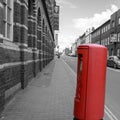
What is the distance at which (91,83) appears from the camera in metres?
4.87

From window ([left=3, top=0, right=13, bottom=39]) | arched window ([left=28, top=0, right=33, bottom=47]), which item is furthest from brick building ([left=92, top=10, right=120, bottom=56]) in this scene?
window ([left=3, top=0, right=13, bottom=39])

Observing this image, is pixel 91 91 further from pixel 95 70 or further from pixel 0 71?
pixel 0 71

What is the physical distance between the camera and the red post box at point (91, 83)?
4.88 metres

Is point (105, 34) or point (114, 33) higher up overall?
point (105, 34)

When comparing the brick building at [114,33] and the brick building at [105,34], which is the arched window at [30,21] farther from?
the brick building at [105,34]

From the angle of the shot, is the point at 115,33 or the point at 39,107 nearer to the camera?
the point at 39,107

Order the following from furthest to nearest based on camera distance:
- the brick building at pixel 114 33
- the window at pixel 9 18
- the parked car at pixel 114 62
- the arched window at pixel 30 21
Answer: the brick building at pixel 114 33 < the parked car at pixel 114 62 < the arched window at pixel 30 21 < the window at pixel 9 18

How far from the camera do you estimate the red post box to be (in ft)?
16.0

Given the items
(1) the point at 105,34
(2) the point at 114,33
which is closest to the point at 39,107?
(2) the point at 114,33

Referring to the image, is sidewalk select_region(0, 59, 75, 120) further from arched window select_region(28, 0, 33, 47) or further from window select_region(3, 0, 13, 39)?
arched window select_region(28, 0, 33, 47)

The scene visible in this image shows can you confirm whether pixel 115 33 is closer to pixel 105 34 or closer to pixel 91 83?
pixel 105 34

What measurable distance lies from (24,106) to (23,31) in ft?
14.9

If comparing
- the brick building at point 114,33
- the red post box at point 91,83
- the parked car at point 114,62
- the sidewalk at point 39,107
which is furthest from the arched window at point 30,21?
the brick building at point 114,33

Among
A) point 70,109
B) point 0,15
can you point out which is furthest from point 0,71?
point 70,109
